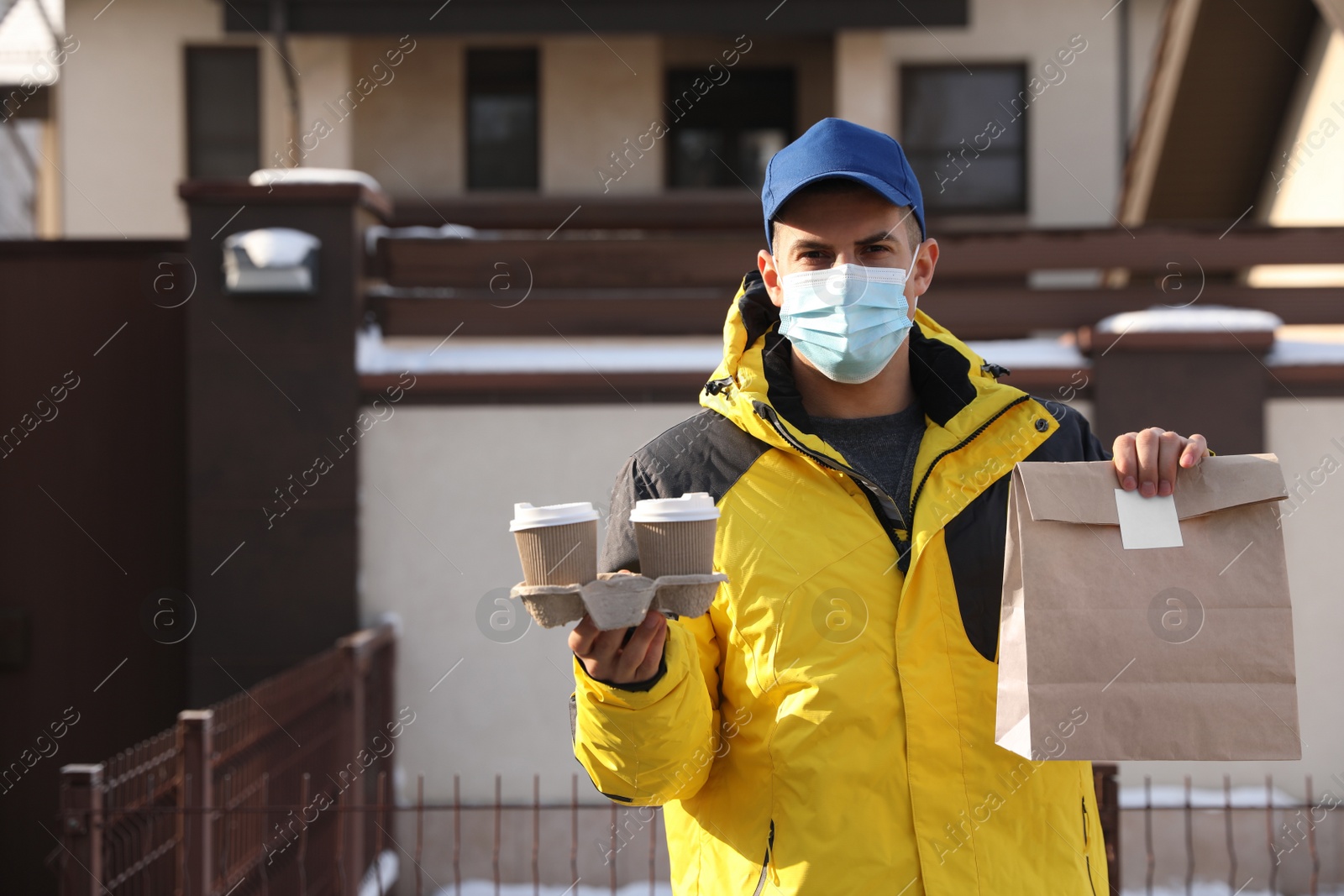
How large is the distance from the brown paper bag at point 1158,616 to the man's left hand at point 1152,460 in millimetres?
26

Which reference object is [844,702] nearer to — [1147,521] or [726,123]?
[1147,521]

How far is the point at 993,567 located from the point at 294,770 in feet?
13.6

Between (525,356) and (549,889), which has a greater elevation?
(525,356)

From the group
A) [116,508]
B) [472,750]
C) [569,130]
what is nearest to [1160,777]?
[472,750]

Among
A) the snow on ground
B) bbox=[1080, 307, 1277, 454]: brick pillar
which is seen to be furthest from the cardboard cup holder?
bbox=[1080, 307, 1277, 454]: brick pillar

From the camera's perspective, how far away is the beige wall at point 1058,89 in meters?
12.4

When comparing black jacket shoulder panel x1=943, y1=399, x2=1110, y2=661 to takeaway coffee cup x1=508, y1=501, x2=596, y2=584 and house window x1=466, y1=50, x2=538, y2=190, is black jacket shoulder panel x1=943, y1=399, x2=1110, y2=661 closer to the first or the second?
takeaway coffee cup x1=508, y1=501, x2=596, y2=584

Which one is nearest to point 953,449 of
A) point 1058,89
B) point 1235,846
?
point 1235,846

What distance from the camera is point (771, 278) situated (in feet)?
7.73

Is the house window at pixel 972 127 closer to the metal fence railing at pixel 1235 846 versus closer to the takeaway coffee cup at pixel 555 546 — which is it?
the metal fence railing at pixel 1235 846

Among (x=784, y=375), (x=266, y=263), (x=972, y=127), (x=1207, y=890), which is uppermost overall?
(x=972, y=127)

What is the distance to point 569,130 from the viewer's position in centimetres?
1230

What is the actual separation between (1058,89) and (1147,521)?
39.0 feet

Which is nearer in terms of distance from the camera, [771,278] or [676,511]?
[676,511]
